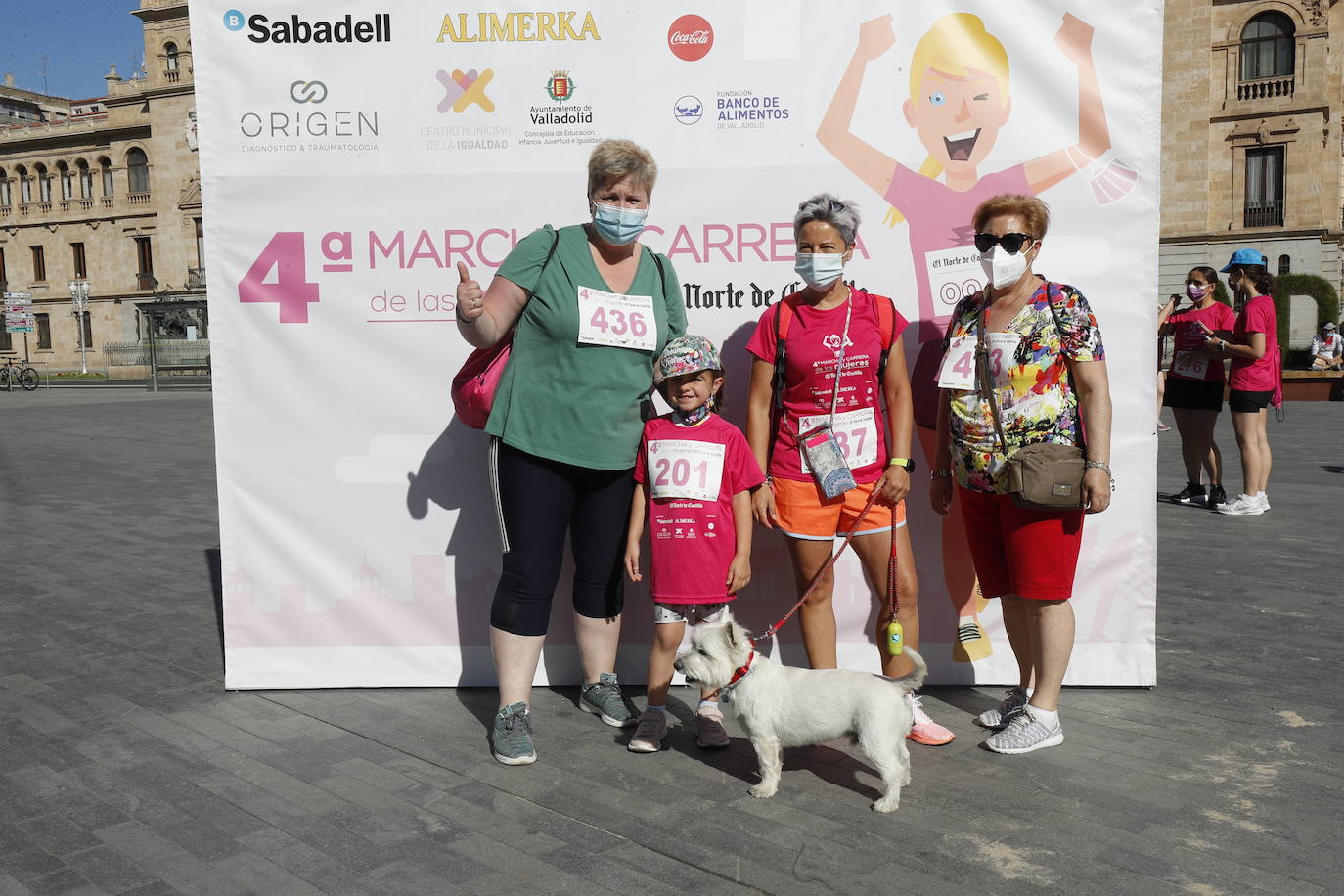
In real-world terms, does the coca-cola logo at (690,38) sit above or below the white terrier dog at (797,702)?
above

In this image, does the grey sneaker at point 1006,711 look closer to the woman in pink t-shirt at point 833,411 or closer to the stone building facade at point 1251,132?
the woman in pink t-shirt at point 833,411

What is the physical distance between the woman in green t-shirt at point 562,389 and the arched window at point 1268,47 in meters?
38.2

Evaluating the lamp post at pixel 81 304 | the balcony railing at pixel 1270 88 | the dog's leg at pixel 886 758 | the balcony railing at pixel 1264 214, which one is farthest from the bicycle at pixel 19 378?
the balcony railing at pixel 1270 88

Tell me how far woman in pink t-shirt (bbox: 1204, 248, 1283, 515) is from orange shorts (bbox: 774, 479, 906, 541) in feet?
21.2

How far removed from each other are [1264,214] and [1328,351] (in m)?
12.4

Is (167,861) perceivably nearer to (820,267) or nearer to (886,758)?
(886,758)

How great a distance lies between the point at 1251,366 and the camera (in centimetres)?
923

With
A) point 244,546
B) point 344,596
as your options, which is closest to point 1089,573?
point 344,596

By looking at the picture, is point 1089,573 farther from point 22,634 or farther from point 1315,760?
point 22,634

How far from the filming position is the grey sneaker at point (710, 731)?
3953 mm

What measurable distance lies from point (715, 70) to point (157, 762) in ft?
11.3

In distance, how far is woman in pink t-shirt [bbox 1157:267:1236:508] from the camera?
9328mm

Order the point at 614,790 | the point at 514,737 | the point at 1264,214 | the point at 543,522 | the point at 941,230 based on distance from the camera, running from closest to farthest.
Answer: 1. the point at 614,790
2. the point at 514,737
3. the point at 543,522
4. the point at 941,230
5. the point at 1264,214

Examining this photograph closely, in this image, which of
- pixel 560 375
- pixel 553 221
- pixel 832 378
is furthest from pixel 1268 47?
pixel 560 375
